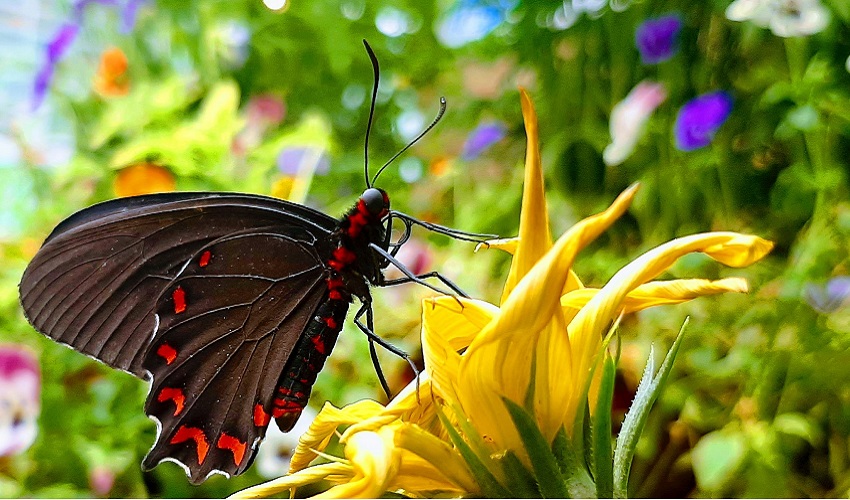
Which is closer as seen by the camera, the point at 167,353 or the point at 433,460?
the point at 433,460

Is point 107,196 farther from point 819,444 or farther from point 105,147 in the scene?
point 819,444

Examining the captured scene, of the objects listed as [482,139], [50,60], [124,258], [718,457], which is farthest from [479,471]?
[50,60]

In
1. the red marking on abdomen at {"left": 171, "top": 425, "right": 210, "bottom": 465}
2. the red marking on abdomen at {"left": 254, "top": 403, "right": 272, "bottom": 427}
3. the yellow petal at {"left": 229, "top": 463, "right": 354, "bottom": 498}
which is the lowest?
the yellow petal at {"left": 229, "top": 463, "right": 354, "bottom": 498}

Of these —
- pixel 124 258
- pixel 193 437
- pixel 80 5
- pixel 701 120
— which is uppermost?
pixel 80 5

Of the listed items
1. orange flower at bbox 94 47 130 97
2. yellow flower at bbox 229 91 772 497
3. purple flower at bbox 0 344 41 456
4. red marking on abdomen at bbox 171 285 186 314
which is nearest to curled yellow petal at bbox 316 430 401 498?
yellow flower at bbox 229 91 772 497

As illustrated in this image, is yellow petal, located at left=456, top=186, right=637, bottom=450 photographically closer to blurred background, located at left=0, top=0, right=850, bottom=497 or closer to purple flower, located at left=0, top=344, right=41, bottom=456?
blurred background, located at left=0, top=0, right=850, bottom=497

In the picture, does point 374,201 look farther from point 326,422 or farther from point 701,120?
point 701,120

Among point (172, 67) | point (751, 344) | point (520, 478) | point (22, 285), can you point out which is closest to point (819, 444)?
point (751, 344)
